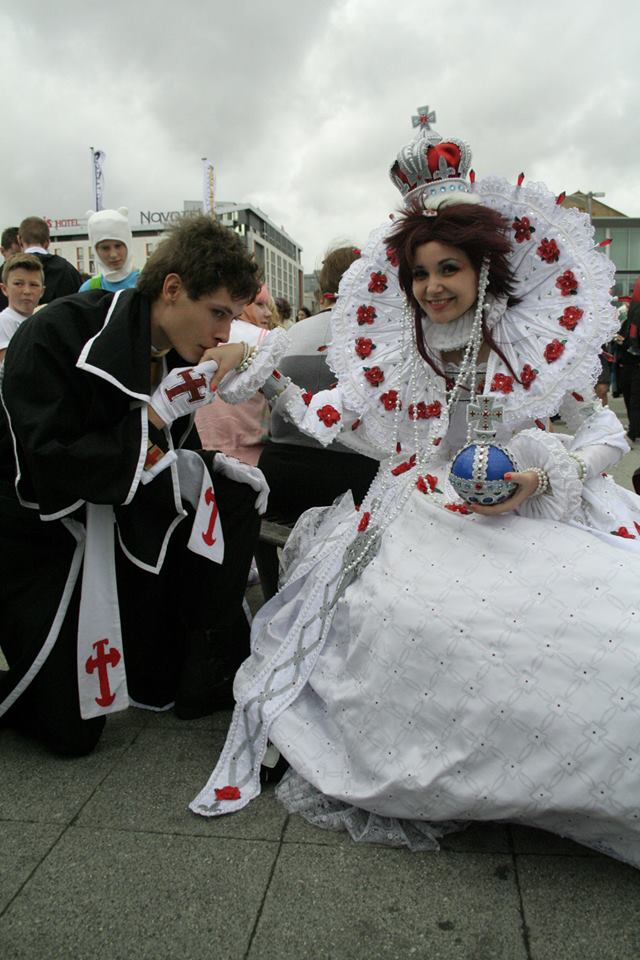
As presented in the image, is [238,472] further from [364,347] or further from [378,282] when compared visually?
[378,282]

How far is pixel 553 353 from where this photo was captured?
2.12 m

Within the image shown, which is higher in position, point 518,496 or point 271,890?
point 518,496

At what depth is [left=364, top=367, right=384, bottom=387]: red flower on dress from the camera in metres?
2.39

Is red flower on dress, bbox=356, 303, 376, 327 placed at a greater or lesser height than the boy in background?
lesser

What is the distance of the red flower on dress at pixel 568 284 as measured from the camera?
213 centimetres

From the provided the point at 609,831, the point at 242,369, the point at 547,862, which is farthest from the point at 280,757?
the point at 242,369

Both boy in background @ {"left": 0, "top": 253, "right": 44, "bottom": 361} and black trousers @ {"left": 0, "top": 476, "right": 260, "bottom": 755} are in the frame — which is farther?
boy in background @ {"left": 0, "top": 253, "right": 44, "bottom": 361}

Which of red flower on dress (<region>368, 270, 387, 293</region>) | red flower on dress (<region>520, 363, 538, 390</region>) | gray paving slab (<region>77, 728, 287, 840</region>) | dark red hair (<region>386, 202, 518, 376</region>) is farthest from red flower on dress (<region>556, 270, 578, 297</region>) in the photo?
gray paving slab (<region>77, 728, 287, 840</region>)

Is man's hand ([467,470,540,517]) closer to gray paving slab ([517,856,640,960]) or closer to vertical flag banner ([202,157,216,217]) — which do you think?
gray paving slab ([517,856,640,960])

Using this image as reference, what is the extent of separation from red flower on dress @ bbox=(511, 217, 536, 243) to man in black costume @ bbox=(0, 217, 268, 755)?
79 centimetres

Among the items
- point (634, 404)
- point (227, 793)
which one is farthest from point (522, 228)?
point (634, 404)

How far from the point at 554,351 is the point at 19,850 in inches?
74.5

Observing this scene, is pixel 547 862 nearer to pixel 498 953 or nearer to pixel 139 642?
pixel 498 953

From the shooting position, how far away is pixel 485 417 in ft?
6.38
